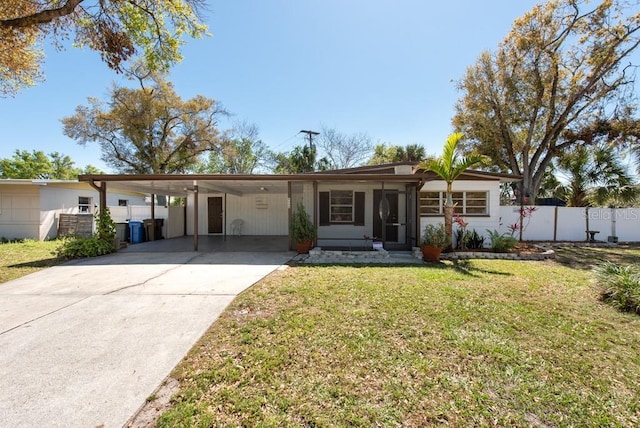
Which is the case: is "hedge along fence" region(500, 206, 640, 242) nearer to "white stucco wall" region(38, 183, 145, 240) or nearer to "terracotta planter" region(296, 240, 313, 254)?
"terracotta planter" region(296, 240, 313, 254)

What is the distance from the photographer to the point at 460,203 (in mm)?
10008

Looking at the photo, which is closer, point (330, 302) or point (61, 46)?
point (330, 302)

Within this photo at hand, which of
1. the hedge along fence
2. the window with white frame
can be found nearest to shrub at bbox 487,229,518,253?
the hedge along fence

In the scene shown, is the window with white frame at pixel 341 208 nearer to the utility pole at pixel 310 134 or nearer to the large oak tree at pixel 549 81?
the large oak tree at pixel 549 81

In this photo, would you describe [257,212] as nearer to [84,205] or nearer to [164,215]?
[164,215]

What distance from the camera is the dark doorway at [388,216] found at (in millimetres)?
10031

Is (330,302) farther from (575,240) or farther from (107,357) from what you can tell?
(575,240)

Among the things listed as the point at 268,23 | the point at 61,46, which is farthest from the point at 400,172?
the point at 61,46

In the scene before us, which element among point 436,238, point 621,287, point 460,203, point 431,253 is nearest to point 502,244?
point 460,203

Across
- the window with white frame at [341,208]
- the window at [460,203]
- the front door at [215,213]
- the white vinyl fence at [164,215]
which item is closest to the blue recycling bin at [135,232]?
the white vinyl fence at [164,215]

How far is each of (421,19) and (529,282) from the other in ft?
30.1

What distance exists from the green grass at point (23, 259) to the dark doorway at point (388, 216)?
9309mm

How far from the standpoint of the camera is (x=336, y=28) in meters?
11.1

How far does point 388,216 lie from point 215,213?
8.83 metres
